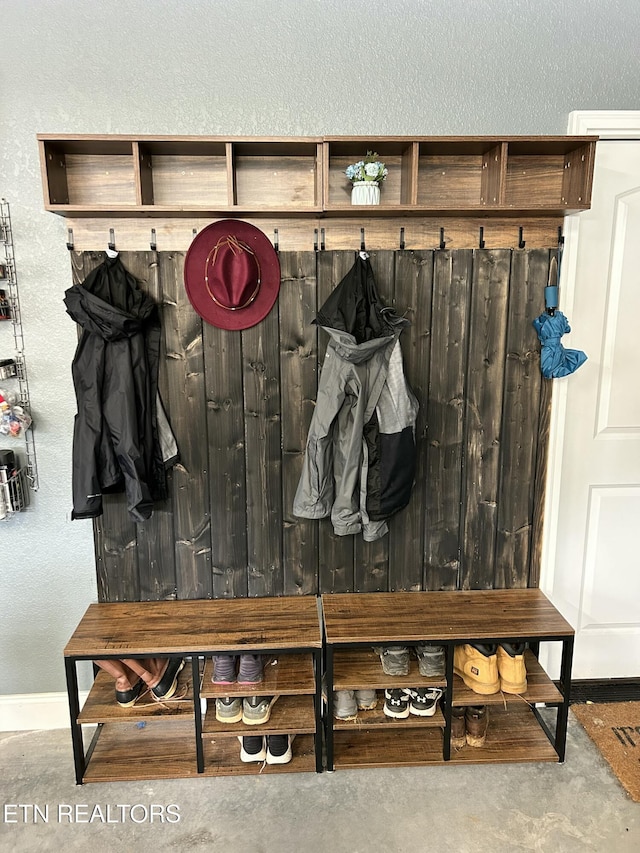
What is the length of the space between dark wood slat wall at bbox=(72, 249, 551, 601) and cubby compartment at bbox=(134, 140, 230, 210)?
21 centimetres

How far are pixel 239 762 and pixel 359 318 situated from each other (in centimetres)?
164

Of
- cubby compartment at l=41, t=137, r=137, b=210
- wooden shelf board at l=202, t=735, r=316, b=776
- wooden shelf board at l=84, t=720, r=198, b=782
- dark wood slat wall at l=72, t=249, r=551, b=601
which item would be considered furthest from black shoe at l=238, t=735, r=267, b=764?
cubby compartment at l=41, t=137, r=137, b=210

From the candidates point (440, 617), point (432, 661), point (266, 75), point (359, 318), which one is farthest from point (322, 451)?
point (266, 75)

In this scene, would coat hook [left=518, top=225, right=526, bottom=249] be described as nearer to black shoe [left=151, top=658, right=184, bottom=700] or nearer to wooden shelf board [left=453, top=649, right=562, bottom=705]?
wooden shelf board [left=453, top=649, right=562, bottom=705]

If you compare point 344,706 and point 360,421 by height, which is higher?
point 360,421

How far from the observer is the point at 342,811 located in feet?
6.59

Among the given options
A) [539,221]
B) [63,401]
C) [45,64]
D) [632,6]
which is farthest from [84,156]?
[632,6]

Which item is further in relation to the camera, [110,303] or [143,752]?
[143,752]

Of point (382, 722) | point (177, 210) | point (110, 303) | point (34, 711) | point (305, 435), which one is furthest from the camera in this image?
point (34, 711)

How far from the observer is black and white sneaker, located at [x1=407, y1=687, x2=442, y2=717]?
2176 millimetres

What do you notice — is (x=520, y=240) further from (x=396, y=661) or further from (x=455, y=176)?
(x=396, y=661)

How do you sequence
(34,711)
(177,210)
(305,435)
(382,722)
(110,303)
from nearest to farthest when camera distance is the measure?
(177,210), (110,303), (382,722), (305,435), (34,711)

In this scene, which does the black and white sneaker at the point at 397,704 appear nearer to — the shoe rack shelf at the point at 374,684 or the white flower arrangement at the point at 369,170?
the shoe rack shelf at the point at 374,684

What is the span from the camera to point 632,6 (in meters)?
2.12
